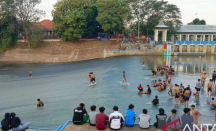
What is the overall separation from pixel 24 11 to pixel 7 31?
578cm

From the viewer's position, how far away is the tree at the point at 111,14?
4419 cm

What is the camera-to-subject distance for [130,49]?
43.4 metres

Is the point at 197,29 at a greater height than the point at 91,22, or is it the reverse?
the point at 91,22

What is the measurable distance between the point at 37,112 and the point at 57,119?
7.54 ft

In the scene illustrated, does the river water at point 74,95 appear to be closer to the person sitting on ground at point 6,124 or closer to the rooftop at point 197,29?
the person sitting on ground at point 6,124

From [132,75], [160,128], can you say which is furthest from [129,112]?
[132,75]

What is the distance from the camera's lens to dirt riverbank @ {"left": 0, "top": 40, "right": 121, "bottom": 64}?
142 feet

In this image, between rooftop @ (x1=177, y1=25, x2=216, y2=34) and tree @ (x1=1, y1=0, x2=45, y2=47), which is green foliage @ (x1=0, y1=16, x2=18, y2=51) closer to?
tree @ (x1=1, y1=0, x2=45, y2=47)

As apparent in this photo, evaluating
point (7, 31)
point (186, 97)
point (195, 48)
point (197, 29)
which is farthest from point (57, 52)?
point (186, 97)

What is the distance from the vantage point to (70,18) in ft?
147

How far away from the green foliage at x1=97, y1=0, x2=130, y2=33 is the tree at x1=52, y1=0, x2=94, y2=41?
397 cm

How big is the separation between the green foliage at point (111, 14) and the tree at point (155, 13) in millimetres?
5268

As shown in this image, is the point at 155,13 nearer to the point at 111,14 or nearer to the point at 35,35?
the point at 111,14

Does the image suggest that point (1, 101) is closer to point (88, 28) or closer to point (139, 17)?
point (88, 28)
